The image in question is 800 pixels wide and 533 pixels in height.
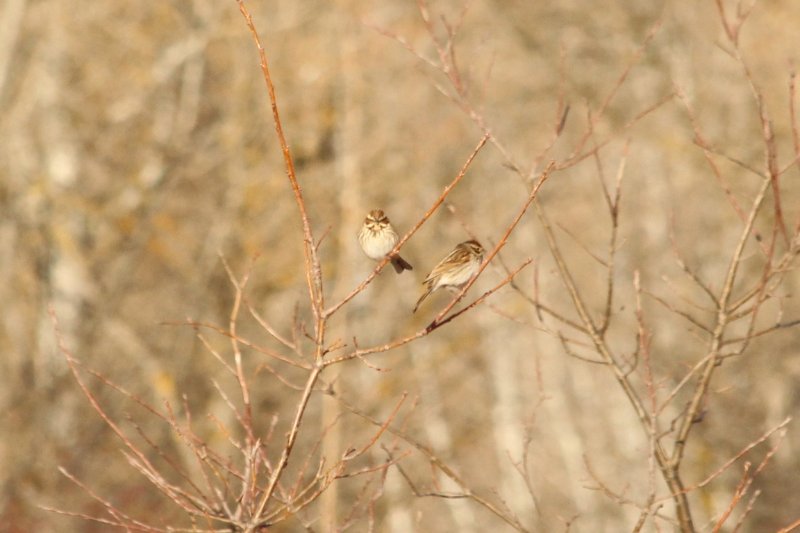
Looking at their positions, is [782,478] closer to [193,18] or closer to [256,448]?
[193,18]

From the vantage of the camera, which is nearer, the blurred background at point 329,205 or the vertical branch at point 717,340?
the vertical branch at point 717,340

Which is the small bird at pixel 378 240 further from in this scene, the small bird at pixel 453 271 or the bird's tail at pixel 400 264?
the bird's tail at pixel 400 264

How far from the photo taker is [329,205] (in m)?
14.0

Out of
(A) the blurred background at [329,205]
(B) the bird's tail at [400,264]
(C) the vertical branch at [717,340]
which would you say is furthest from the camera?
(A) the blurred background at [329,205]

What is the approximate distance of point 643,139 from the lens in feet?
43.2

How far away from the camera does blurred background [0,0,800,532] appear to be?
39.1ft

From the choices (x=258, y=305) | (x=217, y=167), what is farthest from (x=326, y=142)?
(x=258, y=305)

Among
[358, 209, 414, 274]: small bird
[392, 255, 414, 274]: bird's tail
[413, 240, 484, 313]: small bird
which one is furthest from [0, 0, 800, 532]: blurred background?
[392, 255, 414, 274]: bird's tail

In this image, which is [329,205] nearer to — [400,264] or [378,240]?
[378,240]

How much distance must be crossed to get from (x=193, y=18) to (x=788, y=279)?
724 cm

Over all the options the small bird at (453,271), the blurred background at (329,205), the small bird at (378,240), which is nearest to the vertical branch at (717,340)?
the small bird at (453,271)

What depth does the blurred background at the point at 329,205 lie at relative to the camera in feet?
39.1

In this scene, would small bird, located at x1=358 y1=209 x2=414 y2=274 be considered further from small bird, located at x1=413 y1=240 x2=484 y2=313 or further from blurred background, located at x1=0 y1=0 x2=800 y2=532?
blurred background, located at x1=0 y1=0 x2=800 y2=532

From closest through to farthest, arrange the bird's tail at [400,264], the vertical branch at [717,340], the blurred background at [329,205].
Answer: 1. the bird's tail at [400,264]
2. the vertical branch at [717,340]
3. the blurred background at [329,205]
